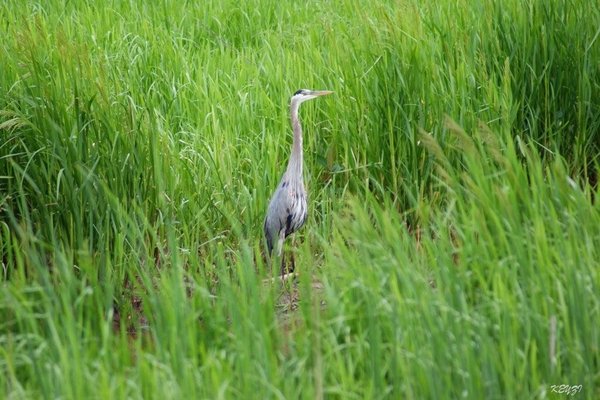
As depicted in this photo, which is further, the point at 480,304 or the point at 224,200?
the point at 224,200

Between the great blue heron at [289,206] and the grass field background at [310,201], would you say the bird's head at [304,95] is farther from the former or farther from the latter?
the grass field background at [310,201]

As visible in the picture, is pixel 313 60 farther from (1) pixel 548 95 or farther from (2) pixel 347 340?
(2) pixel 347 340

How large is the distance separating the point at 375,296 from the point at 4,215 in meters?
2.03

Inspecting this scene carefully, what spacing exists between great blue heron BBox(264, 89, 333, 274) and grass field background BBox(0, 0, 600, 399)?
5.8 inches

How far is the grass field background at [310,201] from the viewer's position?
3158 mm

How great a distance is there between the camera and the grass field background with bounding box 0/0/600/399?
3.16 metres

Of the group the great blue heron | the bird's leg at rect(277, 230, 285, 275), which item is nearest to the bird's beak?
the great blue heron

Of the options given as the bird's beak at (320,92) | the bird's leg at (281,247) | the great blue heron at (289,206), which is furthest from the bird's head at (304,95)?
the bird's leg at (281,247)

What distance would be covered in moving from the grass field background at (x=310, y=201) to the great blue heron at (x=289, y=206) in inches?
5.8

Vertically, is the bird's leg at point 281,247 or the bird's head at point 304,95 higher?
the bird's head at point 304,95

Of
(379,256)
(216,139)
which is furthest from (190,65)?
(379,256)

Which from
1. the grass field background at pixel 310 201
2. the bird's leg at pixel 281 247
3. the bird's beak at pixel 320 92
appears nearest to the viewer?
the grass field background at pixel 310 201

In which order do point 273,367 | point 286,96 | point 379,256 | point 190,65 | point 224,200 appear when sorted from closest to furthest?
1. point 273,367
2. point 379,256
3. point 224,200
4. point 286,96
5. point 190,65

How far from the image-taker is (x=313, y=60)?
629 centimetres
